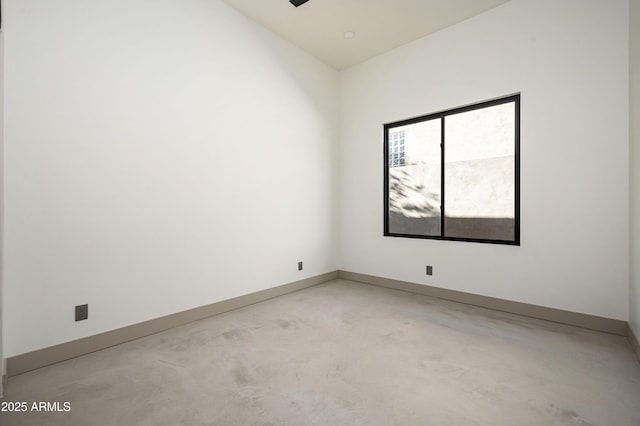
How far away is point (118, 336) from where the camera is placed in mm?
2357

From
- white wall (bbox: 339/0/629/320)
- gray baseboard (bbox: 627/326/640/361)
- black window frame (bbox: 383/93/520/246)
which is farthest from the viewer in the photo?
black window frame (bbox: 383/93/520/246)

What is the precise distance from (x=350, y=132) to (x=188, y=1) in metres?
2.57

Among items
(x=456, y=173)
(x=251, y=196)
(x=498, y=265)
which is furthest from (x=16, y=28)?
(x=498, y=265)

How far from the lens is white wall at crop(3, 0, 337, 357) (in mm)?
2000

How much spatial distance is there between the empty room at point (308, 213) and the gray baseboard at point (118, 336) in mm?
15

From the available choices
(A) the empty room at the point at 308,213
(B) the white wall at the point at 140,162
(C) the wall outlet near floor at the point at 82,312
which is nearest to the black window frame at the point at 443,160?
(A) the empty room at the point at 308,213

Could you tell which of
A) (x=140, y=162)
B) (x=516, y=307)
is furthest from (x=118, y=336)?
(x=516, y=307)

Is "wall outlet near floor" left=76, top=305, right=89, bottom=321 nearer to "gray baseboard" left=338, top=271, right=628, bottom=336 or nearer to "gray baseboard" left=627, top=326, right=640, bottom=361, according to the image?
"gray baseboard" left=338, top=271, right=628, bottom=336

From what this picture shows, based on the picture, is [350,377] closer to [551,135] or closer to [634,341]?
[634,341]

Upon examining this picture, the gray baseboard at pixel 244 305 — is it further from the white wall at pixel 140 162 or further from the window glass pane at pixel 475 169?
the window glass pane at pixel 475 169

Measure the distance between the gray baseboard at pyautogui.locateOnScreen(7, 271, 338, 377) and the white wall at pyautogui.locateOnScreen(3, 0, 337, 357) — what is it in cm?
5

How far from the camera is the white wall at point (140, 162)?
200 cm

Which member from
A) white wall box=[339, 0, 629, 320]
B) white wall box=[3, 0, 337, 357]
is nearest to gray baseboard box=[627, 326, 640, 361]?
white wall box=[339, 0, 629, 320]

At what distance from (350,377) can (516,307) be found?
218cm
